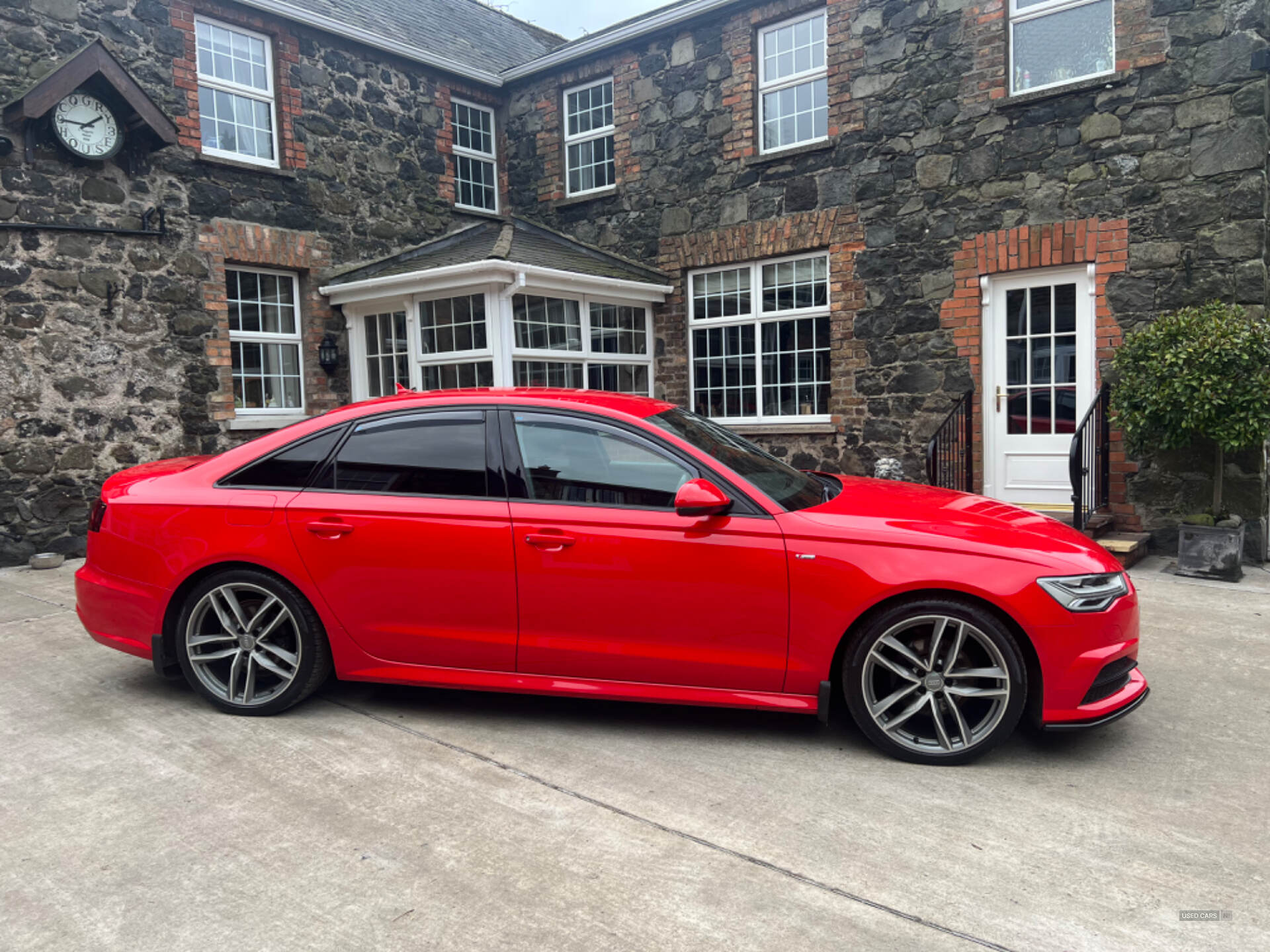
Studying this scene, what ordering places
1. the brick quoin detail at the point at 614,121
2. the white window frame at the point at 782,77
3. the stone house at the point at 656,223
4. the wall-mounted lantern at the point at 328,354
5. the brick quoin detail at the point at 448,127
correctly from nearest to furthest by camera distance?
1. the stone house at the point at 656,223
2. the white window frame at the point at 782,77
3. the wall-mounted lantern at the point at 328,354
4. the brick quoin detail at the point at 614,121
5. the brick quoin detail at the point at 448,127

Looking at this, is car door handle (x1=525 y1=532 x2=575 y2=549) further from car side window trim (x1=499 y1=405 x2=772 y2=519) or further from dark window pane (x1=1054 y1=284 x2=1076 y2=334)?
dark window pane (x1=1054 y1=284 x2=1076 y2=334)

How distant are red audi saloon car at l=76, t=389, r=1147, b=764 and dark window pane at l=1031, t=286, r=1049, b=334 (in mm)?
5121

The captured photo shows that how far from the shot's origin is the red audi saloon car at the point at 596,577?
3.53 metres

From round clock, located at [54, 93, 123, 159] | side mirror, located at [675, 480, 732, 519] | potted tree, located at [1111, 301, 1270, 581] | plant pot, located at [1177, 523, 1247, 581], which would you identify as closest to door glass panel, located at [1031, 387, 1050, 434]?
potted tree, located at [1111, 301, 1270, 581]

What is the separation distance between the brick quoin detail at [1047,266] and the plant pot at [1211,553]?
3.35 ft

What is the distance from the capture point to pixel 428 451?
13.5 ft

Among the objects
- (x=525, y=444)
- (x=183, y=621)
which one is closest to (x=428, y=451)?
(x=525, y=444)

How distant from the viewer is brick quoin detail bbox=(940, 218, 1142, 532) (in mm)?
8164

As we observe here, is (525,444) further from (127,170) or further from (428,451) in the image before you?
(127,170)

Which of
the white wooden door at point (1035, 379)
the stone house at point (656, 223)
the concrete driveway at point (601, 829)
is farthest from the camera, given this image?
the white wooden door at point (1035, 379)

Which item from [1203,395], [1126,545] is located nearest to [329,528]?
[1203,395]

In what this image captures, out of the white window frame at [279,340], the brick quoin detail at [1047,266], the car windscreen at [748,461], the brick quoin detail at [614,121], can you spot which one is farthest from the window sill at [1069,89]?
the white window frame at [279,340]

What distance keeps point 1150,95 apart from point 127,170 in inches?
373

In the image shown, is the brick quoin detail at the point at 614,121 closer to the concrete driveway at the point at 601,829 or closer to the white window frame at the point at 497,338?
the white window frame at the point at 497,338
